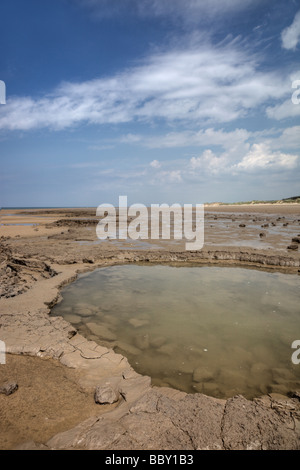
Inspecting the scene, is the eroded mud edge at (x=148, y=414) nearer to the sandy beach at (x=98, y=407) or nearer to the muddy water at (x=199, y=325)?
the sandy beach at (x=98, y=407)

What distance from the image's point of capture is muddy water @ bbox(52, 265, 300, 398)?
368 centimetres

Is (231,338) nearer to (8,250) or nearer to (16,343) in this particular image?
(16,343)

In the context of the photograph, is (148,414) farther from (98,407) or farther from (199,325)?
(199,325)

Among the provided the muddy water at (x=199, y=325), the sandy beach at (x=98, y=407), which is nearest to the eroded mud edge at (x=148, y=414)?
the sandy beach at (x=98, y=407)

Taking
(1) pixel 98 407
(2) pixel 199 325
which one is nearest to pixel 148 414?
(1) pixel 98 407

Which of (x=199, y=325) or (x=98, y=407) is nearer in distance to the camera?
(x=98, y=407)

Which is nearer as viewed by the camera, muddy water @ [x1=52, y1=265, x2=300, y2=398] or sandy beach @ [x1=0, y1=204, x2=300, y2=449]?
sandy beach @ [x1=0, y1=204, x2=300, y2=449]

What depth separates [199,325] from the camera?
5047 millimetres

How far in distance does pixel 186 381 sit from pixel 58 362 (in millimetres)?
1997

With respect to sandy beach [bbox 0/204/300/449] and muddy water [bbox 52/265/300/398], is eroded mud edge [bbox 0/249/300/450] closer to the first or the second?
sandy beach [bbox 0/204/300/449]

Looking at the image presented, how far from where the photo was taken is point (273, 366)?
12.8ft

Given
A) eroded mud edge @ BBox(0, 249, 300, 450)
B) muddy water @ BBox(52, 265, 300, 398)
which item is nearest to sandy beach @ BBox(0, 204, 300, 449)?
eroded mud edge @ BBox(0, 249, 300, 450)

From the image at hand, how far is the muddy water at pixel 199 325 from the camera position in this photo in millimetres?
3682

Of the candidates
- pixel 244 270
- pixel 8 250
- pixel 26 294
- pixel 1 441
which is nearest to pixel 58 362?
pixel 1 441
